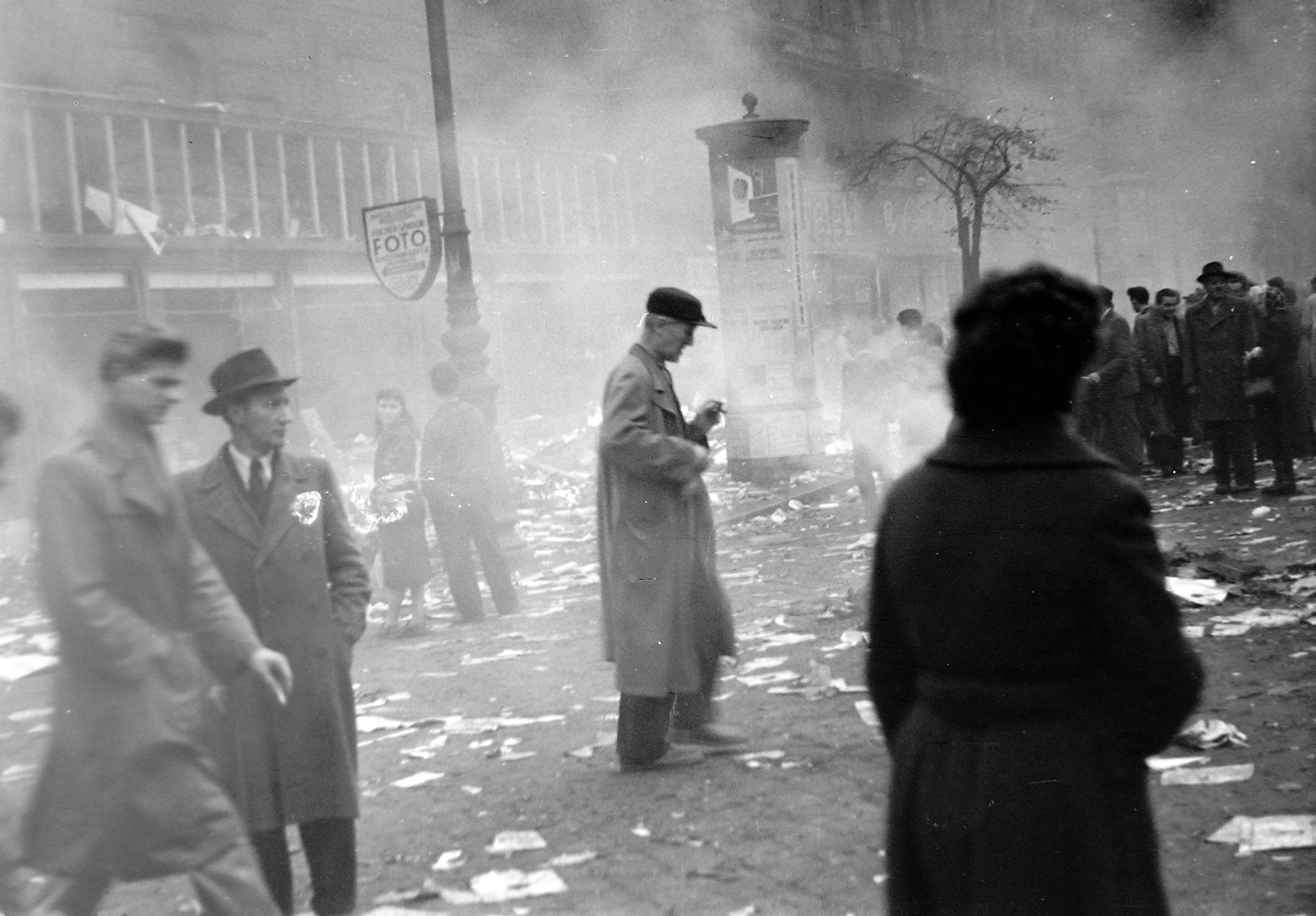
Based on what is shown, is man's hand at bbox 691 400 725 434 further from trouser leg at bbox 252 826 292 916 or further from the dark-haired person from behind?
the dark-haired person from behind

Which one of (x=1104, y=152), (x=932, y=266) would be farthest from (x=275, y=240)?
(x=932, y=266)

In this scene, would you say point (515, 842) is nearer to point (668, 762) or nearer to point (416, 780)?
point (668, 762)

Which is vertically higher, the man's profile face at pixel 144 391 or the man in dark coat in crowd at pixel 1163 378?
the man's profile face at pixel 144 391

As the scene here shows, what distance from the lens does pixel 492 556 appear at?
354 inches

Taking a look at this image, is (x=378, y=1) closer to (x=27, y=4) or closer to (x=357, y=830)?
(x=27, y=4)

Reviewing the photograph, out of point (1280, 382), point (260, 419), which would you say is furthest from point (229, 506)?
point (1280, 382)

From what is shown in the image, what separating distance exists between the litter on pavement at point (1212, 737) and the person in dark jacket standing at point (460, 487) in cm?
459

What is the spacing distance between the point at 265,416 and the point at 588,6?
62.6ft

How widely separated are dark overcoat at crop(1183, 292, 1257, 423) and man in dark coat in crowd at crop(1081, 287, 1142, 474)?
0.78 meters

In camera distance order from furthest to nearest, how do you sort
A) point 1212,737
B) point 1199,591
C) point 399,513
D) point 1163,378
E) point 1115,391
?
point 1163,378 < point 1115,391 < point 399,513 < point 1199,591 < point 1212,737

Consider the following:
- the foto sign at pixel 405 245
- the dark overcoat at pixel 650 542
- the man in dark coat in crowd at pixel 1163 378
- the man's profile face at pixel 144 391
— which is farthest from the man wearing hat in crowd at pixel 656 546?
the man in dark coat in crowd at pixel 1163 378

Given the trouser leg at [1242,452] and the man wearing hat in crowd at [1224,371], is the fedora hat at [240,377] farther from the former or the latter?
the trouser leg at [1242,452]

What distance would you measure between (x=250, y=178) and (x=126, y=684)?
49.5ft

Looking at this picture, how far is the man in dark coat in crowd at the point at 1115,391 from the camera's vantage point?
1141 cm
